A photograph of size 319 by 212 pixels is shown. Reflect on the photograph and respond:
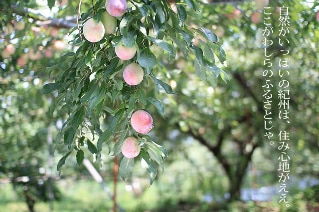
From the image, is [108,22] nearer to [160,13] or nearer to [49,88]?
[160,13]

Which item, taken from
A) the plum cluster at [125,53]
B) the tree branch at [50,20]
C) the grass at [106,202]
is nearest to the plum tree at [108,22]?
the plum cluster at [125,53]

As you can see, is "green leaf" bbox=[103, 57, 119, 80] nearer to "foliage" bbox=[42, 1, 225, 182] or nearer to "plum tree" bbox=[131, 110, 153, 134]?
"foliage" bbox=[42, 1, 225, 182]

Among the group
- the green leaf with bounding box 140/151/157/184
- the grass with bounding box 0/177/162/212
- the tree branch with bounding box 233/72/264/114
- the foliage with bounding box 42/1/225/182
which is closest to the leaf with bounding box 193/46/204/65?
the foliage with bounding box 42/1/225/182

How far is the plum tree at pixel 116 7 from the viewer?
81cm

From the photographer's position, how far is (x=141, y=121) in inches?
34.6

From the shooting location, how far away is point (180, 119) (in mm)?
2748

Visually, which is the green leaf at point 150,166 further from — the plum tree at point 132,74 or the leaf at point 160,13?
the leaf at point 160,13

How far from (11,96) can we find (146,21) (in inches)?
64.5

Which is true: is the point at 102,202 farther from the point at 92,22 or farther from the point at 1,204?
the point at 92,22

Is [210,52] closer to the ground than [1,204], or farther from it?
farther from it

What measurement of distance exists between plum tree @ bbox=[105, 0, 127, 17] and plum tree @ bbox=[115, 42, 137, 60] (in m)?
0.06

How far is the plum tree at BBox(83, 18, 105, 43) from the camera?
835mm

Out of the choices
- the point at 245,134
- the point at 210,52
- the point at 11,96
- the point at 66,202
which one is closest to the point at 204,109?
the point at 245,134

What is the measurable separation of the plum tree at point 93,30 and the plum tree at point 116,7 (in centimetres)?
3
